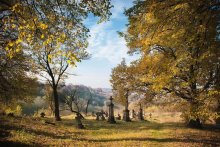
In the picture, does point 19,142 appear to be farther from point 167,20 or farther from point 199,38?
point 199,38

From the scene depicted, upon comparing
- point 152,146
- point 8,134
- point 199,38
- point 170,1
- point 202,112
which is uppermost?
point 170,1

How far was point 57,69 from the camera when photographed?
34.4 metres

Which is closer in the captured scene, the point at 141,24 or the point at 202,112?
the point at 141,24

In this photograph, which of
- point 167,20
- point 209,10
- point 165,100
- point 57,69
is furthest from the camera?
point 57,69

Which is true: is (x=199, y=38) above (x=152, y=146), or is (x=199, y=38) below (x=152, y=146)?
above

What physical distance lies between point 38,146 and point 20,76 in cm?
1637

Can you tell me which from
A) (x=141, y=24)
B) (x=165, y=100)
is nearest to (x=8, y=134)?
(x=141, y=24)

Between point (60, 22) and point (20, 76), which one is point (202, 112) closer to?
point (60, 22)

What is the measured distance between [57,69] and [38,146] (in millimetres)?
22581

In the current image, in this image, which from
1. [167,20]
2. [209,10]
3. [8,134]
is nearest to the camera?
[209,10]

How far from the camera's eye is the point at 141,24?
1148cm

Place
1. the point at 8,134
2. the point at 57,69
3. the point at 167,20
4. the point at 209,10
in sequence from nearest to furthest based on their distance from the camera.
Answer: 1. the point at 209,10
2. the point at 167,20
3. the point at 8,134
4. the point at 57,69

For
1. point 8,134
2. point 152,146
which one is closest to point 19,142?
point 8,134

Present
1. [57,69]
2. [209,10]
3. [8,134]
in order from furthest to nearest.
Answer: [57,69], [8,134], [209,10]
